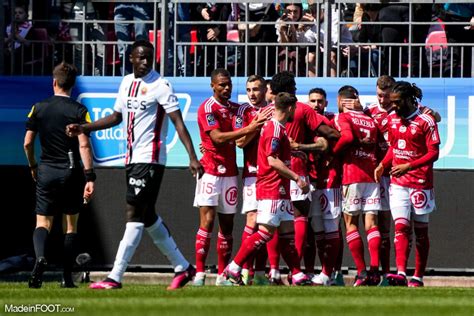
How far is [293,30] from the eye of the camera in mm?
20062

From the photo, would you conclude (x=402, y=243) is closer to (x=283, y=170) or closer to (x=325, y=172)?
(x=325, y=172)

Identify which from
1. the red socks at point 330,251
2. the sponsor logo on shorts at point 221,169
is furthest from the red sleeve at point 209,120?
the red socks at point 330,251

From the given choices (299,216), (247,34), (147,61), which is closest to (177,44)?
(247,34)

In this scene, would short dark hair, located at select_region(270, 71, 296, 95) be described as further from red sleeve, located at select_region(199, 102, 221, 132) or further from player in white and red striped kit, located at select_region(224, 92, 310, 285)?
red sleeve, located at select_region(199, 102, 221, 132)

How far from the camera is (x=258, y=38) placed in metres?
20.2

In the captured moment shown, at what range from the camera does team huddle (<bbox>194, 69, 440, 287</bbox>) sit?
1675 centimetres

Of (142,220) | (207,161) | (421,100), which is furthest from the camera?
(421,100)

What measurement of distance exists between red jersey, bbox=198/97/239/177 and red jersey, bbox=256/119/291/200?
0.91m

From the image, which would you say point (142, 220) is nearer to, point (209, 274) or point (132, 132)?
point (132, 132)

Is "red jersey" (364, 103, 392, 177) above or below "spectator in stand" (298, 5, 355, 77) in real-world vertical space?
below

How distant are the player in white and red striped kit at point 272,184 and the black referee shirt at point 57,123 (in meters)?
2.00

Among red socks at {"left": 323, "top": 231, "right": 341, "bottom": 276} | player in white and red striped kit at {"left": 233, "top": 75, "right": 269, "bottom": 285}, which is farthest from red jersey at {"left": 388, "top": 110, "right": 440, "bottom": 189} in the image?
player in white and red striped kit at {"left": 233, "top": 75, "right": 269, "bottom": 285}

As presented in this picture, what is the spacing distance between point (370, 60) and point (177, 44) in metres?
2.65

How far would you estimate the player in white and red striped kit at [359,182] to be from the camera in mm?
17422
